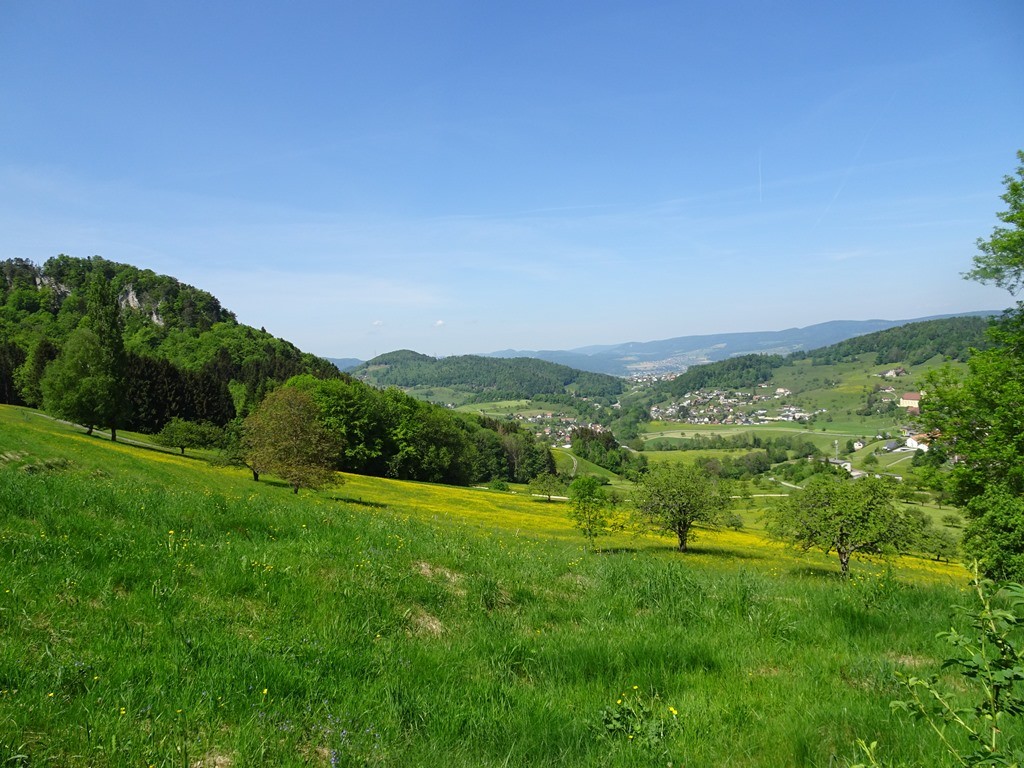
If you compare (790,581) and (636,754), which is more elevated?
(636,754)

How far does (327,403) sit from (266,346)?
90.1m

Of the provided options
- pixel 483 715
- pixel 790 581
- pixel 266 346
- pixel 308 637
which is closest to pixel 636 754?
pixel 483 715

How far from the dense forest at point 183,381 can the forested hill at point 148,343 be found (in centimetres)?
28

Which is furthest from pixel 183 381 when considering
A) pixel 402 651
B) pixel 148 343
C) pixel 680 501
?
pixel 402 651

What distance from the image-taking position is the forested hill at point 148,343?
79750 millimetres

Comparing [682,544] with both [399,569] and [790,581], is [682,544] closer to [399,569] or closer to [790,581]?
[790,581]

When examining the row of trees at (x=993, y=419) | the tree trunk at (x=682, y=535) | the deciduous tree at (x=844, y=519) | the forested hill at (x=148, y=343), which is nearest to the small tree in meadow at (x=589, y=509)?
the tree trunk at (x=682, y=535)

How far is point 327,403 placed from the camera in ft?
265

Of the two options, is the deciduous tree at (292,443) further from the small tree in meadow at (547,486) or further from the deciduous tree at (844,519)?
the small tree in meadow at (547,486)

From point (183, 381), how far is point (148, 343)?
205ft

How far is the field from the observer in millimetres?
3619

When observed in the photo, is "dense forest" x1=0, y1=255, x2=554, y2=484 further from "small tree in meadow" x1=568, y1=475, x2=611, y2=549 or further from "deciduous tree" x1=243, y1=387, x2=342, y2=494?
"small tree in meadow" x1=568, y1=475, x2=611, y2=549

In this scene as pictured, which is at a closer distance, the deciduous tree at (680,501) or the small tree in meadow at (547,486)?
the deciduous tree at (680,501)

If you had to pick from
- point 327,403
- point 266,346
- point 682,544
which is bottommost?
point 682,544
